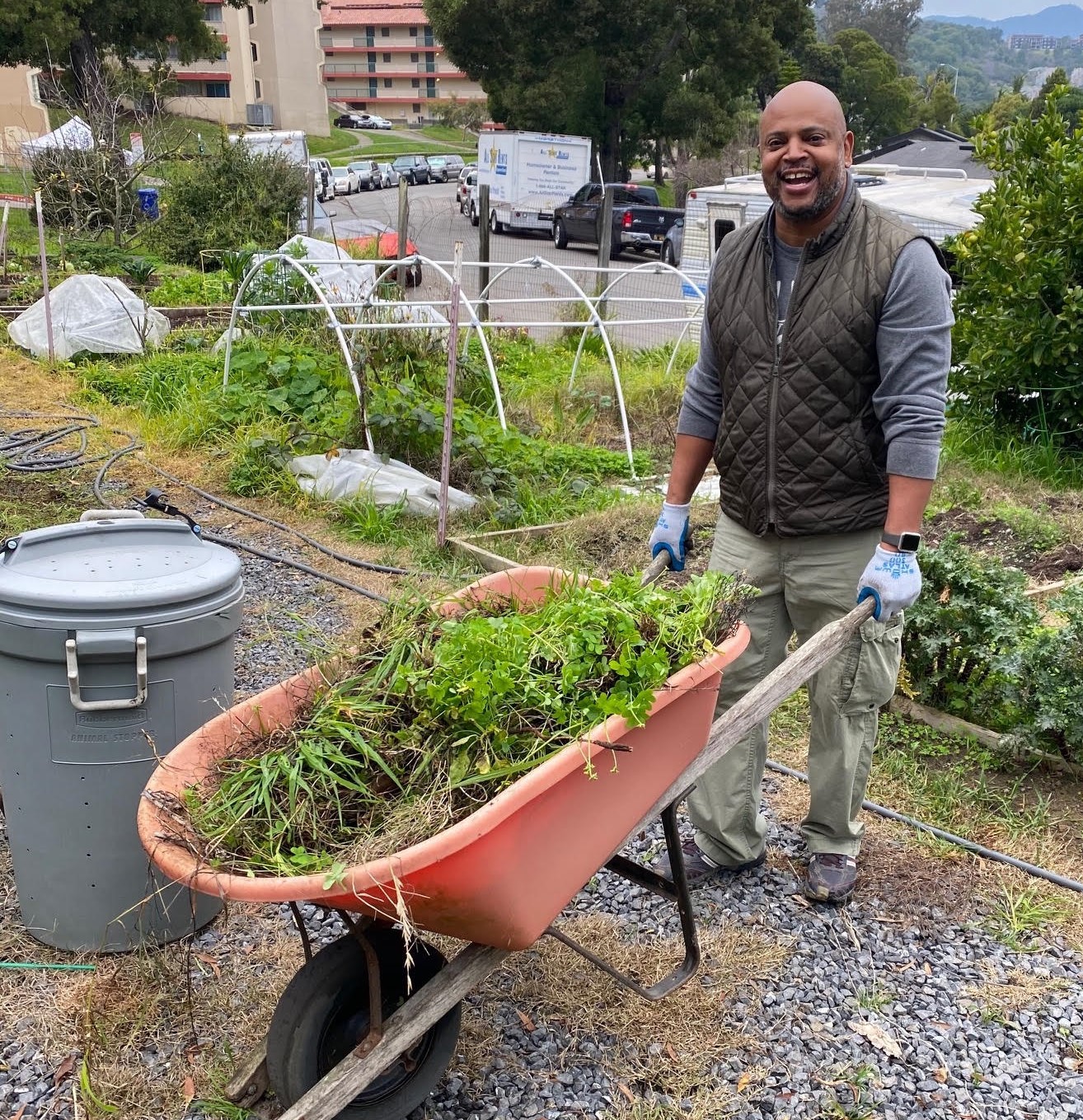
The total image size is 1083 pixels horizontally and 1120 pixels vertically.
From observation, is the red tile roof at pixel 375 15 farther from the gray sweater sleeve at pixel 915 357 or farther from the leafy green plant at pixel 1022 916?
the leafy green plant at pixel 1022 916

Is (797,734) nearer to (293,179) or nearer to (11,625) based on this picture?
(11,625)

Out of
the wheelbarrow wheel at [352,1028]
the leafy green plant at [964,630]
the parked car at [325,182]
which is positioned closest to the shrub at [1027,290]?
the leafy green plant at [964,630]

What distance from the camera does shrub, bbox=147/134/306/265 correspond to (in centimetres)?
1683

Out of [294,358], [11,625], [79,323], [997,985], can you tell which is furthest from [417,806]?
[79,323]

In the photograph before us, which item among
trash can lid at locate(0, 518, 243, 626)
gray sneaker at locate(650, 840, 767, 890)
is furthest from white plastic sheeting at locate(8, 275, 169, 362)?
gray sneaker at locate(650, 840, 767, 890)

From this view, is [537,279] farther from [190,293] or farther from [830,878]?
[830,878]

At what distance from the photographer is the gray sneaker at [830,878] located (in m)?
A: 3.04

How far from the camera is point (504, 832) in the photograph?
176cm

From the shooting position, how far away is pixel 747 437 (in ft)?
9.21

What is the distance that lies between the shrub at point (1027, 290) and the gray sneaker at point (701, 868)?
4896 millimetres

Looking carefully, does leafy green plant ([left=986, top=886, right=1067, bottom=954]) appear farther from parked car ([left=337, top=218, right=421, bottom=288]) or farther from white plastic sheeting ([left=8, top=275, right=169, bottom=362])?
white plastic sheeting ([left=8, top=275, right=169, bottom=362])

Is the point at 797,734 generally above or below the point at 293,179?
below

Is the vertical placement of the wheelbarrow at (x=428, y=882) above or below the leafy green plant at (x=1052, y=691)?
above

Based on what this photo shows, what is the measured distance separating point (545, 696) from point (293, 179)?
17.1 m
